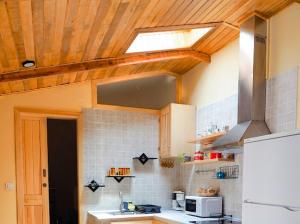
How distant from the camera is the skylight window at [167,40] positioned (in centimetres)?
389

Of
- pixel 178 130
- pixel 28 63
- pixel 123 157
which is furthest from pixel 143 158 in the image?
pixel 28 63

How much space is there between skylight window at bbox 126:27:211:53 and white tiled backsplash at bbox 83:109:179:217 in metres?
1.25

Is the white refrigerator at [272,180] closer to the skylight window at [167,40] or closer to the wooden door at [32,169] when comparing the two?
the skylight window at [167,40]

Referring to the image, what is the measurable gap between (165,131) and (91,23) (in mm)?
2492

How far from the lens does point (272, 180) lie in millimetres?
2084

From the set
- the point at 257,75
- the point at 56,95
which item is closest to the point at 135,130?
the point at 56,95

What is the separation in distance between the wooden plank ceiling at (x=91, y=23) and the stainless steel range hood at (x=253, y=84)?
171 mm

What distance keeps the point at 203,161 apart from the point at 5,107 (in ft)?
8.84

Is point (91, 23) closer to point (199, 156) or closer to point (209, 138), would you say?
point (209, 138)

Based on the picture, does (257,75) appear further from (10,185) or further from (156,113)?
(10,185)

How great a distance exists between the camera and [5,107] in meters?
4.32

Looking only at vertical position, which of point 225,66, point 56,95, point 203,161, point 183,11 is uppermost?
point 183,11

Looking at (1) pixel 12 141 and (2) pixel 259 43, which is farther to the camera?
(1) pixel 12 141

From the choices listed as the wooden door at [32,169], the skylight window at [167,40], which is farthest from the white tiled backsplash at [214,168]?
the wooden door at [32,169]
